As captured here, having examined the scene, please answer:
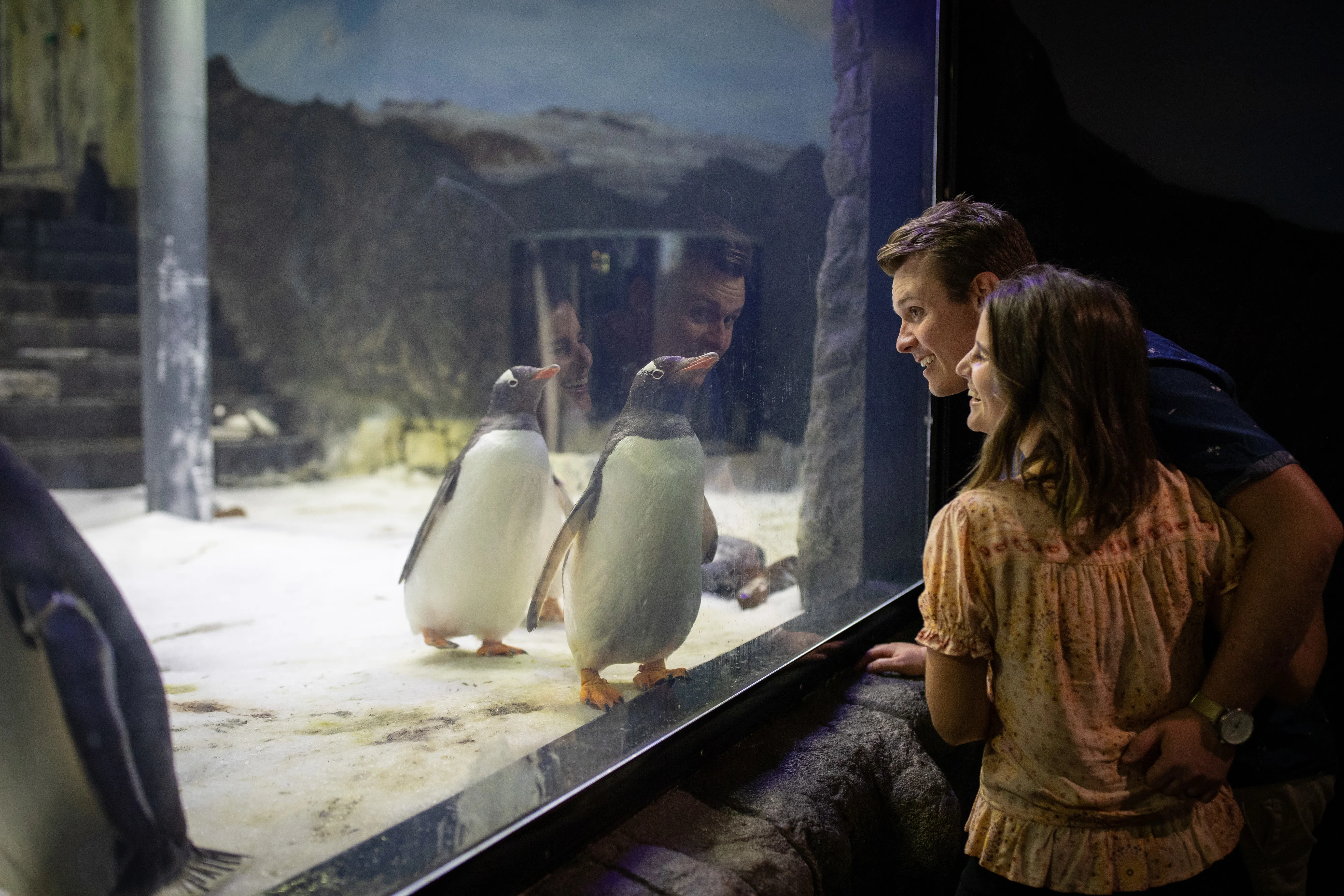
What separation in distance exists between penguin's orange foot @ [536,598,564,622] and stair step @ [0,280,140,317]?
5.34 meters

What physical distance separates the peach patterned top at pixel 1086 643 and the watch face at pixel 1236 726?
0.05m

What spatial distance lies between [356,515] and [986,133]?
3259 millimetres

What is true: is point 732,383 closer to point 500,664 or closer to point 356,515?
point 500,664

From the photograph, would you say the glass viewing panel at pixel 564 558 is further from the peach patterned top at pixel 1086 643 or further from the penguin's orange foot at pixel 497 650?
the peach patterned top at pixel 1086 643

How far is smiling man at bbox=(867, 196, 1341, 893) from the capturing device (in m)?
0.96

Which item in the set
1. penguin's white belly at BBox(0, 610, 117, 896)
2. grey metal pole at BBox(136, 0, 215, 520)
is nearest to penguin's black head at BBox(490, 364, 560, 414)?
penguin's white belly at BBox(0, 610, 117, 896)

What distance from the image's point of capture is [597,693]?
1.33 m

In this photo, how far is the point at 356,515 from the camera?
4.25 m

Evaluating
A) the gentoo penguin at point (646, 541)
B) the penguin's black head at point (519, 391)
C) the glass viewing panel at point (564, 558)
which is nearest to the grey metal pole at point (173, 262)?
the glass viewing panel at point (564, 558)

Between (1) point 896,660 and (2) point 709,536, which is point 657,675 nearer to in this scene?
(2) point 709,536

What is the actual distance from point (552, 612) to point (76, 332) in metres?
5.64

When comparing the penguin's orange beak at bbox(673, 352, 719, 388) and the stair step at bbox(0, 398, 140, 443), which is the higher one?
the penguin's orange beak at bbox(673, 352, 719, 388)

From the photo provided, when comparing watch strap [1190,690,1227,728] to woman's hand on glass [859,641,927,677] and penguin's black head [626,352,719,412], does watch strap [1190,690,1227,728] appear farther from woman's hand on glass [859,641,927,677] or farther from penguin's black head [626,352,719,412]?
penguin's black head [626,352,719,412]

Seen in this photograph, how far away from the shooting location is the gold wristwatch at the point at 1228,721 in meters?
0.96
